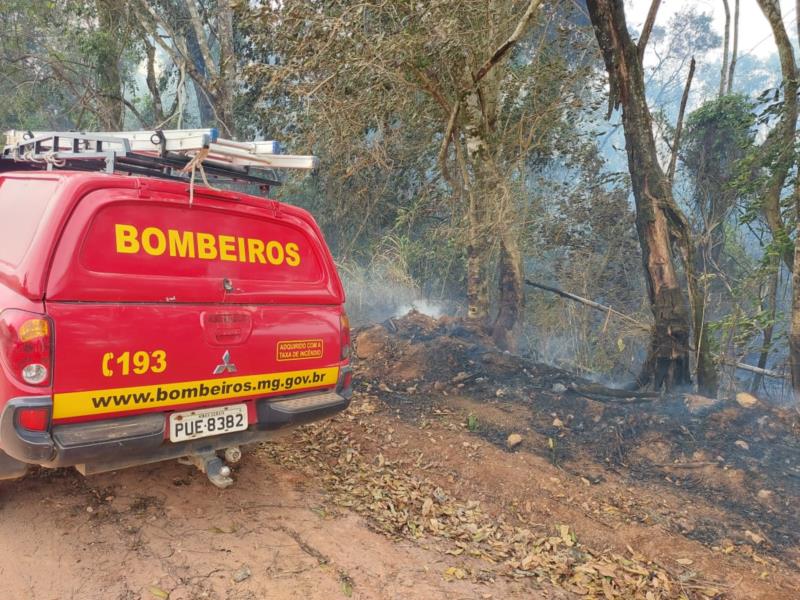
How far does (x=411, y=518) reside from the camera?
3.58m

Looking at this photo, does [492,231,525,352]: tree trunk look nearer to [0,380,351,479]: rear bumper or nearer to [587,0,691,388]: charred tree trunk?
[587,0,691,388]: charred tree trunk

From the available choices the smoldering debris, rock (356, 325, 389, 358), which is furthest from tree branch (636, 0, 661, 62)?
rock (356, 325, 389, 358)

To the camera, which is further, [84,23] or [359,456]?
[84,23]

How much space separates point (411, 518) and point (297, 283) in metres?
1.71

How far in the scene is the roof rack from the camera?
113 inches

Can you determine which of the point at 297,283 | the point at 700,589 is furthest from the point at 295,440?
the point at 700,589

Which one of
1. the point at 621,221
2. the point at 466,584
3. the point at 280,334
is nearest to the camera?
the point at 466,584

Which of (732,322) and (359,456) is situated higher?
(732,322)

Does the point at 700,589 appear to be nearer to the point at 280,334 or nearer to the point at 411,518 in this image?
the point at 411,518

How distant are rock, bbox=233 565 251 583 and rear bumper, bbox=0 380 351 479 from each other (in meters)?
0.64

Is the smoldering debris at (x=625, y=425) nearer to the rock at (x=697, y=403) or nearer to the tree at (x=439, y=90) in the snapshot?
the rock at (x=697, y=403)

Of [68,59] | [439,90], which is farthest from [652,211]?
[68,59]

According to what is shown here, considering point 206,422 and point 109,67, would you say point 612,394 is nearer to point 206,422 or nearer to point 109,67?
point 206,422

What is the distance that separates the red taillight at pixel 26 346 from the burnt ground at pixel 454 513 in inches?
40.0
